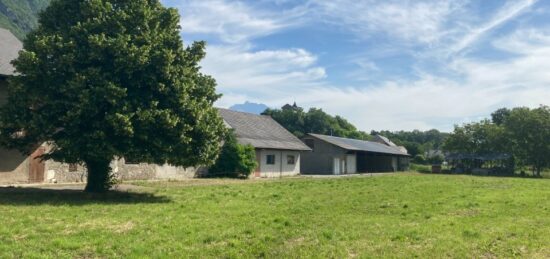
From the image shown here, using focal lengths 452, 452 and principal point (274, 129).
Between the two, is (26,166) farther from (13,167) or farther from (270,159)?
(270,159)

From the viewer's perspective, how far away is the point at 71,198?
1512 cm

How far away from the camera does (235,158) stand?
108 ft

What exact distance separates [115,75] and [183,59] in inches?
105

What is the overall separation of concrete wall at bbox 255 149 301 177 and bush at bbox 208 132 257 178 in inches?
123

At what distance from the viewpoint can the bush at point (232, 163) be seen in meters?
32.8

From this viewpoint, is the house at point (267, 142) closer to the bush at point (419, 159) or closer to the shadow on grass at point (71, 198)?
the shadow on grass at point (71, 198)

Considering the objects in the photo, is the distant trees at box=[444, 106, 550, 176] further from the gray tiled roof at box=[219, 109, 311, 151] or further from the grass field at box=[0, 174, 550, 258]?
the grass field at box=[0, 174, 550, 258]

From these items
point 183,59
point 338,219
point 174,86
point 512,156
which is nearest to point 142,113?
point 174,86

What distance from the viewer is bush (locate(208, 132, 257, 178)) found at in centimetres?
3281

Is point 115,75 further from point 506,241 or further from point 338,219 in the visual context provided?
point 506,241

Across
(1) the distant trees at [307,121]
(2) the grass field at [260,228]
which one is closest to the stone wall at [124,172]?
(2) the grass field at [260,228]

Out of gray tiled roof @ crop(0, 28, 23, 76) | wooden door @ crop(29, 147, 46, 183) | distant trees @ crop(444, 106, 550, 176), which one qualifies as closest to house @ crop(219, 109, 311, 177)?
wooden door @ crop(29, 147, 46, 183)

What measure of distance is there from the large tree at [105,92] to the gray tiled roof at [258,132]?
64.1ft

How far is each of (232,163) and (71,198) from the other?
18.1 meters
